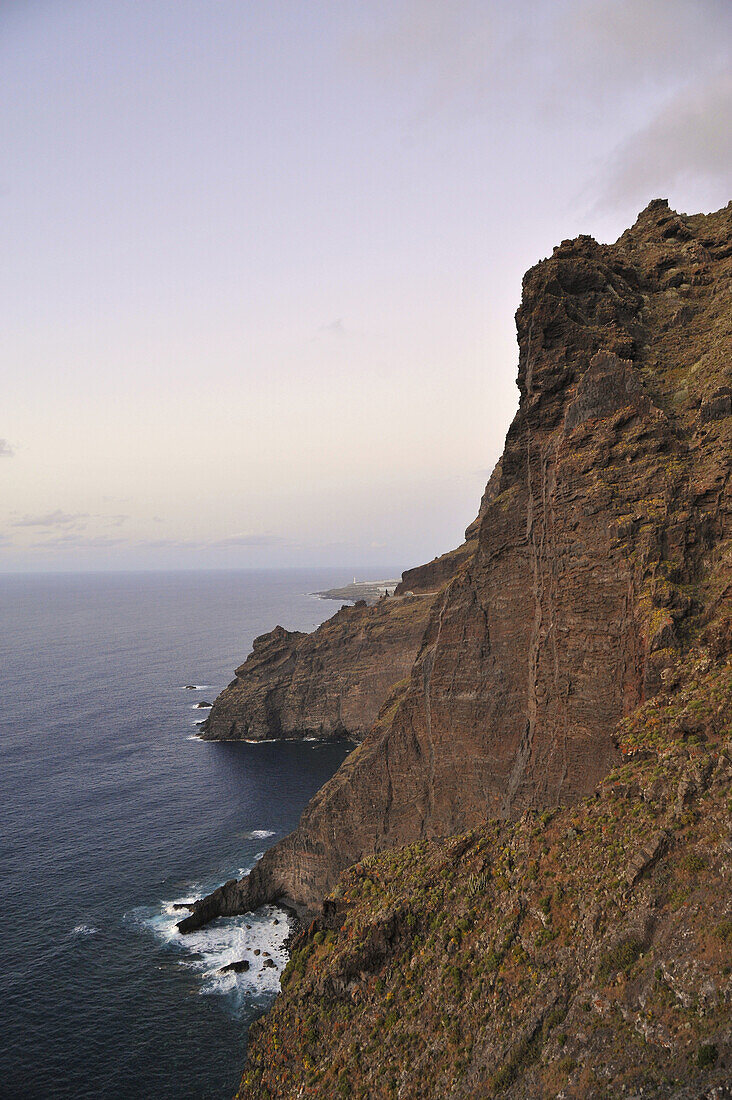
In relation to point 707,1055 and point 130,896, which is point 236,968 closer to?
point 130,896

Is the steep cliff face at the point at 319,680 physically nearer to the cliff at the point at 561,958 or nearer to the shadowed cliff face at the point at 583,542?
the shadowed cliff face at the point at 583,542

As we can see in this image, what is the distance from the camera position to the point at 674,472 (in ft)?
106

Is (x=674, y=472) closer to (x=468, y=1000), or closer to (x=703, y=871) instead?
(x=703, y=871)

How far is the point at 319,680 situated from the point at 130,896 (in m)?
58.9

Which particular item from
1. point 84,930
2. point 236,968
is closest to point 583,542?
point 236,968

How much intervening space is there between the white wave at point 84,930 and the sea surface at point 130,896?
172 millimetres

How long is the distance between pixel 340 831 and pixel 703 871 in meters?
43.9

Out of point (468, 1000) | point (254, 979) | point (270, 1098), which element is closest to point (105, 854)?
point (254, 979)

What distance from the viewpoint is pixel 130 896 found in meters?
66.4

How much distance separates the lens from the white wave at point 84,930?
59.9 metres

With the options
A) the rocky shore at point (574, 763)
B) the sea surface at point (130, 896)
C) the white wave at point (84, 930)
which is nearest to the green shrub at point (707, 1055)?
the rocky shore at point (574, 763)

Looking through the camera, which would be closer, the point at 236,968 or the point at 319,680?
the point at 236,968

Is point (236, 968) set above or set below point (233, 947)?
above

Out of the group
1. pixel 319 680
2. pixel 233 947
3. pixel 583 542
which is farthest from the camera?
pixel 319 680
